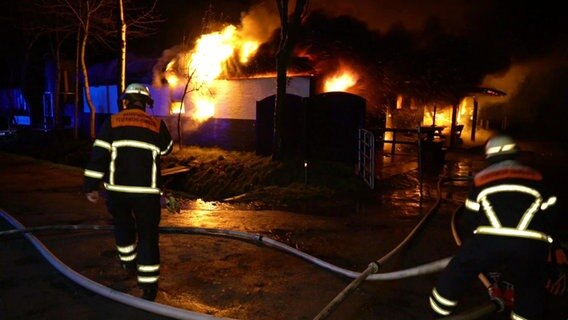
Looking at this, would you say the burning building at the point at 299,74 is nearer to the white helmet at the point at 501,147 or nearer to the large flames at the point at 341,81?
the large flames at the point at 341,81

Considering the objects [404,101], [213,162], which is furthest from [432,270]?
[404,101]

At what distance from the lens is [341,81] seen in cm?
1337

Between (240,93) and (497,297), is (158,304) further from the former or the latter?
(240,93)

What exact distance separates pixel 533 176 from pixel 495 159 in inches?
11.9

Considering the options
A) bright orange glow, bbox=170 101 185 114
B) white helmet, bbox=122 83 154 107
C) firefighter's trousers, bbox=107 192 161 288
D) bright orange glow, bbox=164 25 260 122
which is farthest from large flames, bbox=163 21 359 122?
firefighter's trousers, bbox=107 192 161 288

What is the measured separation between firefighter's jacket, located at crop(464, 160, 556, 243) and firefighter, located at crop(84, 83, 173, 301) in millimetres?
2730

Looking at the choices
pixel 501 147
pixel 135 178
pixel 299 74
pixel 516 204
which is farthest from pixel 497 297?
pixel 299 74

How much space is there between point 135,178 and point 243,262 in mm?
1798

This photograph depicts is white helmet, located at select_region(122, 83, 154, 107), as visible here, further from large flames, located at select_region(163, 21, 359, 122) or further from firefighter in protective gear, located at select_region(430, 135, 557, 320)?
large flames, located at select_region(163, 21, 359, 122)

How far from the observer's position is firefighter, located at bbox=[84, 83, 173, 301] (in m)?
3.80

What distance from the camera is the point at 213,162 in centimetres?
1297

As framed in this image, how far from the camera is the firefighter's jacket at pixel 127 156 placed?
150 inches

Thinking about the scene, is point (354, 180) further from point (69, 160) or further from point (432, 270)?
point (69, 160)

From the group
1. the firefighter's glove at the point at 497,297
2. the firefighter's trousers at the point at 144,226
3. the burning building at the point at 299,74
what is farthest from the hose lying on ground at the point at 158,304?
the burning building at the point at 299,74
